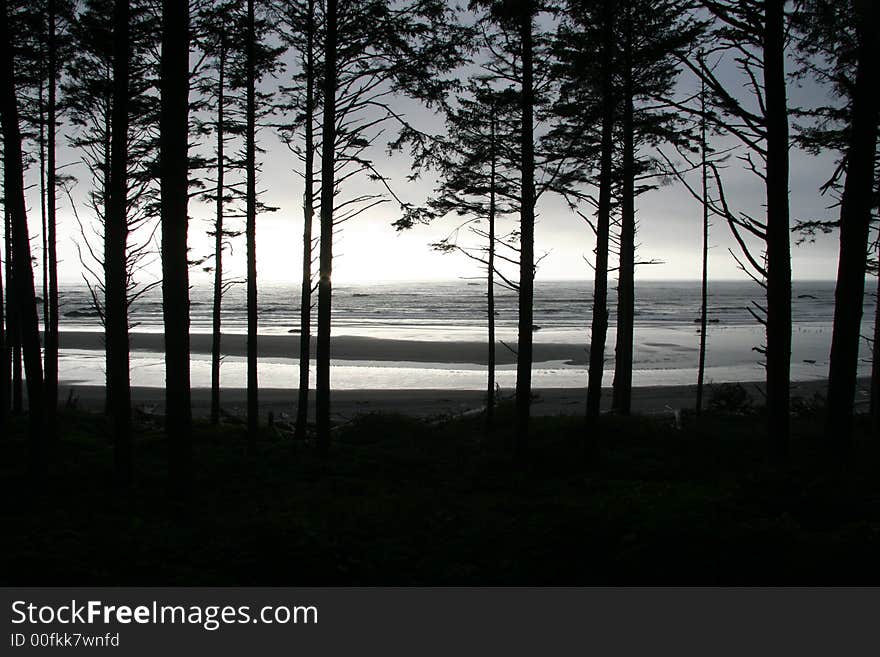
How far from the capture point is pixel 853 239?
24.8 ft

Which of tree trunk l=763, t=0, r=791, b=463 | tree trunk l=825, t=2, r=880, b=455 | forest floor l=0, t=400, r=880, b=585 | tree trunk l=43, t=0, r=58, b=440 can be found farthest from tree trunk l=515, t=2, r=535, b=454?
tree trunk l=43, t=0, r=58, b=440

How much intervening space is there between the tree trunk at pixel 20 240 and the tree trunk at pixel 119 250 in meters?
0.99

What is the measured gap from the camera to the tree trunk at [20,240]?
7.99 m

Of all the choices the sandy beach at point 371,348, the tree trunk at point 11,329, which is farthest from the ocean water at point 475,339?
the tree trunk at point 11,329

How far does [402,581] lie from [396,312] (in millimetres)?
Answer: 72932

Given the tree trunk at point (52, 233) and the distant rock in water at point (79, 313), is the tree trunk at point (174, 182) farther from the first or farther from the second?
the distant rock in water at point (79, 313)

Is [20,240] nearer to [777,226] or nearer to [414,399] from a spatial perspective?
[777,226]

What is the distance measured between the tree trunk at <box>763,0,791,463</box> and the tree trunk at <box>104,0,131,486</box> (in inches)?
354

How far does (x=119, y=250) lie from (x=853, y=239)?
417 inches

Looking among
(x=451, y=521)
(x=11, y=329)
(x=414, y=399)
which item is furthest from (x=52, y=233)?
(x=414, y=399)

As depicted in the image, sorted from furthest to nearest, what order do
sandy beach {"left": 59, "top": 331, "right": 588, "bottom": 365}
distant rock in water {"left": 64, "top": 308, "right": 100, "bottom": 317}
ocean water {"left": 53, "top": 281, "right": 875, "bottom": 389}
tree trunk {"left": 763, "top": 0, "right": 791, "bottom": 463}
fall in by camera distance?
distant rock in water {"left": 64, "top": 308, "right": 100, "bottom": 317} < sandy beach {"left": 59, "top": 331, "right": 588, "bottom": 365} < ocean water {"left": 53, "top": 281, "right": 875, "bottom": 389} < tree trunk {"left": 763, "top": 0, "right": 791, "bottom": 463}

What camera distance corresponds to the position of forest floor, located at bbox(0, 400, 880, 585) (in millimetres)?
4727

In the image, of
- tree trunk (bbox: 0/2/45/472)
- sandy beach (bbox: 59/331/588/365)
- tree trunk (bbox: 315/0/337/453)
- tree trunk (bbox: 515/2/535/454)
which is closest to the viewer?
tree trunk (bbox: 0/2/45/472)

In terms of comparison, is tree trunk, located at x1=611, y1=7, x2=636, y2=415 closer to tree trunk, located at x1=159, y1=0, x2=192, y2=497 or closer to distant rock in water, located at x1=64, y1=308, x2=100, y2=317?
tree trunk, located at x1=159, y1=0, x2=192, y2=497
